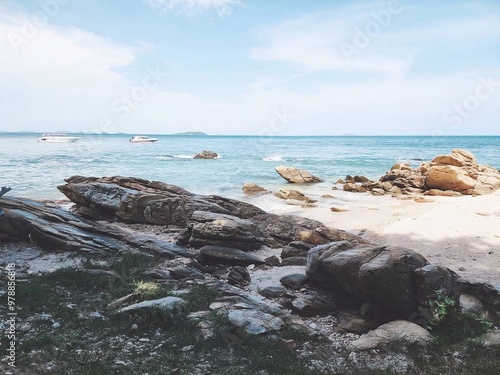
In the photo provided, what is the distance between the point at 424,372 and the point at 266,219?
8.66 m

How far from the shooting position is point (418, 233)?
1270 cm

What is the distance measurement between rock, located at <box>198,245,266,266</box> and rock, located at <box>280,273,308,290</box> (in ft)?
4.67

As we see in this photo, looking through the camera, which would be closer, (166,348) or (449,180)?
(166,348)

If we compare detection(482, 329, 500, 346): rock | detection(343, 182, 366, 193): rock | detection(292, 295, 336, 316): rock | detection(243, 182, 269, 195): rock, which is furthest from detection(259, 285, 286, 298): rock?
detection(343, 182, 366, 193): rock

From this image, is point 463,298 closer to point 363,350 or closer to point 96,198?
point 363,350

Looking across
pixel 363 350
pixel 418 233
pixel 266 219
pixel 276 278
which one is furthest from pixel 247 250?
pixel 418 233

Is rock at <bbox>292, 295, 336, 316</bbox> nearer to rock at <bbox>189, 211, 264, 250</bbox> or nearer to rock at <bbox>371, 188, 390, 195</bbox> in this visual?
rock at <bbox>189, 211, 264, 250</bbox>

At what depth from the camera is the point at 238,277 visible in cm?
729

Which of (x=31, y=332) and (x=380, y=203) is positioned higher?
(x=31, y=332)

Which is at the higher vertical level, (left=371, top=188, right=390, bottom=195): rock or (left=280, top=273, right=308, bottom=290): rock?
(left=280, top=273, right=308, bottom=290): rock

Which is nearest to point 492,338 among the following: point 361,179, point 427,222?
point 427,222

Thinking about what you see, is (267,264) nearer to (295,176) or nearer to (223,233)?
(223,233)

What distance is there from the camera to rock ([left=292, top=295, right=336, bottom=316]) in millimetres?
5863

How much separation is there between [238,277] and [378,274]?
9.94ft
